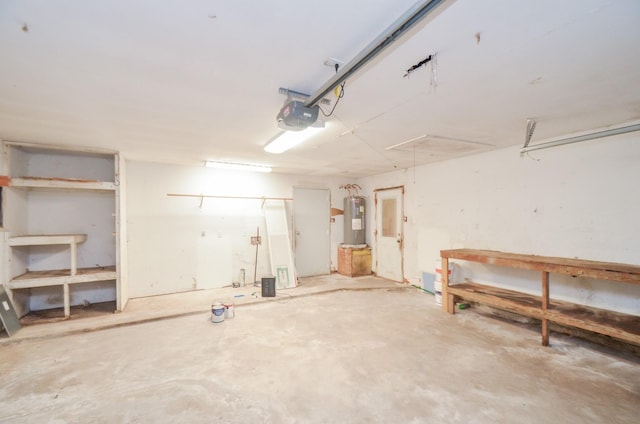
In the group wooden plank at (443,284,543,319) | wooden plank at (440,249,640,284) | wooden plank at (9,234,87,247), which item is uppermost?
wooden plank at (9,234,87,247)

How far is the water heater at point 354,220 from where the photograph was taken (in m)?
6.36

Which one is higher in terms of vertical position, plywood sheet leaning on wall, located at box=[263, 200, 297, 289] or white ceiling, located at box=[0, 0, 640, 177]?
white ceiling, located at box=[0, 0, 640, 177]

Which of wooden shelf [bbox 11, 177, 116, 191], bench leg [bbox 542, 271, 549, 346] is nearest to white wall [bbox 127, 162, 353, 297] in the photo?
wooden shelf [bbox 11, 177, 116, 191]

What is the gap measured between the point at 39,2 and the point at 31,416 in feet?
8.50

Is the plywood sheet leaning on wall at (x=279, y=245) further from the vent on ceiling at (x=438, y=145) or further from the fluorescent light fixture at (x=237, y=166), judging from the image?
the vent on ceiling at (x=438, y=145)

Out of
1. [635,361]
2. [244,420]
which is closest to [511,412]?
[635,361]

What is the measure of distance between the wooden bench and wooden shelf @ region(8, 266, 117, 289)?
16.0ft

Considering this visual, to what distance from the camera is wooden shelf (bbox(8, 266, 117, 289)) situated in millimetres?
3477

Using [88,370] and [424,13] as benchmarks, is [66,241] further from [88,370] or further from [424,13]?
[424,13]

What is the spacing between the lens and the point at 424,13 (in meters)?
Answer: 1.11

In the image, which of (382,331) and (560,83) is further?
(382,331)

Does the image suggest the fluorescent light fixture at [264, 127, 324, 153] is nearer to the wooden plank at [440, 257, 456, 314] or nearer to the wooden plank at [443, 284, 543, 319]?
the wooden plank at [440, 257, 456, 314]

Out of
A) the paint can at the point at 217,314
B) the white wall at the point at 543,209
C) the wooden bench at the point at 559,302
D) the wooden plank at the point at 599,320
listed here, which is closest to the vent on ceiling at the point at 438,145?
the white wall at the point at 543,209

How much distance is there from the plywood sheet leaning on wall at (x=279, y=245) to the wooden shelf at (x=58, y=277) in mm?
2553
